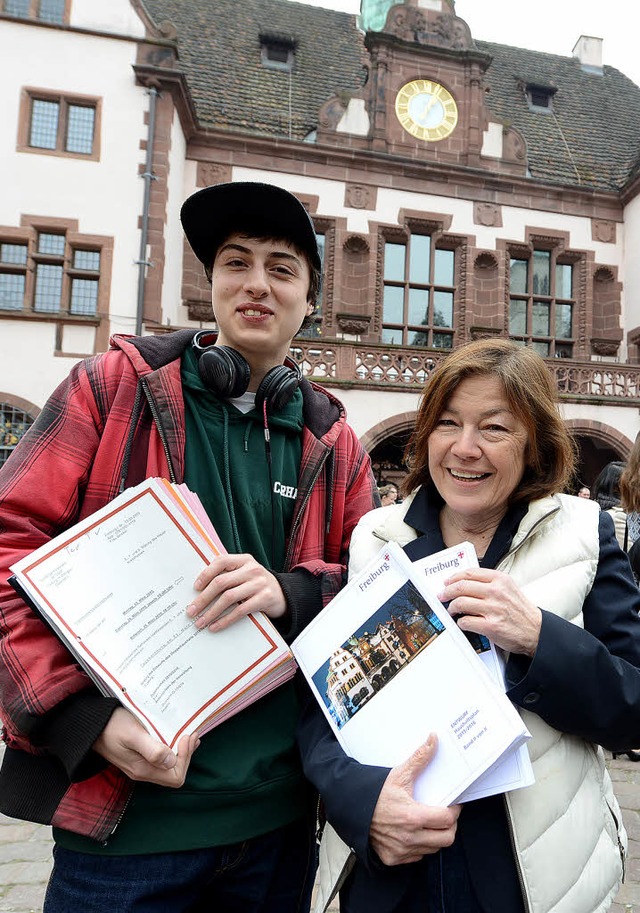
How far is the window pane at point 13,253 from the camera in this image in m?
11.1

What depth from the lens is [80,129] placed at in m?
11.2

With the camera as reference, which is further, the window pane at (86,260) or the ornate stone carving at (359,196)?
the ornate stone carving at (359,196)

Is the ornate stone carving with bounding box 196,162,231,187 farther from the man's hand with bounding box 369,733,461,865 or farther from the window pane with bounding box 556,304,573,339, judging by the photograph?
the man's hand with bounding box 369,733,461,865

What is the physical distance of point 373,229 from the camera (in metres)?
12.7

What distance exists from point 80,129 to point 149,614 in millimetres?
12266

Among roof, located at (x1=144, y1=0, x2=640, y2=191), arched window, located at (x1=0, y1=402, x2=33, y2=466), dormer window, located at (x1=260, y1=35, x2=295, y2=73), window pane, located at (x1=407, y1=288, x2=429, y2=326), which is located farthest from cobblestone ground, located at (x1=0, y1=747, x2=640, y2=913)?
dormer window, located at (x1=260, y1=35, x2=295, y2=73)

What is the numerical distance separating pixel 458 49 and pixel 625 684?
597 inches

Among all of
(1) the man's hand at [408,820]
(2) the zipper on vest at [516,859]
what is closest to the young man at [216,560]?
(1) the man's hand at [408,820]

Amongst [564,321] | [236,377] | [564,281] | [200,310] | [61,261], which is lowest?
[236,377]

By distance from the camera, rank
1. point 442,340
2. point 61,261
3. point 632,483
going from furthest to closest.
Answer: point 442,340 → point 61,261 → point 632,483

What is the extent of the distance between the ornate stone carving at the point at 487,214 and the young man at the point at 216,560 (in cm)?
1267

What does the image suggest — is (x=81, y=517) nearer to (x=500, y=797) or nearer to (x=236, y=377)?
(x=236, y=377)

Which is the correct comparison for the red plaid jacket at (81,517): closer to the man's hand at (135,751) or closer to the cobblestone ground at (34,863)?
the man's hand at (135,751)

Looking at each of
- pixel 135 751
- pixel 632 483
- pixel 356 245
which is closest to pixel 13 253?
pixel 356 245
